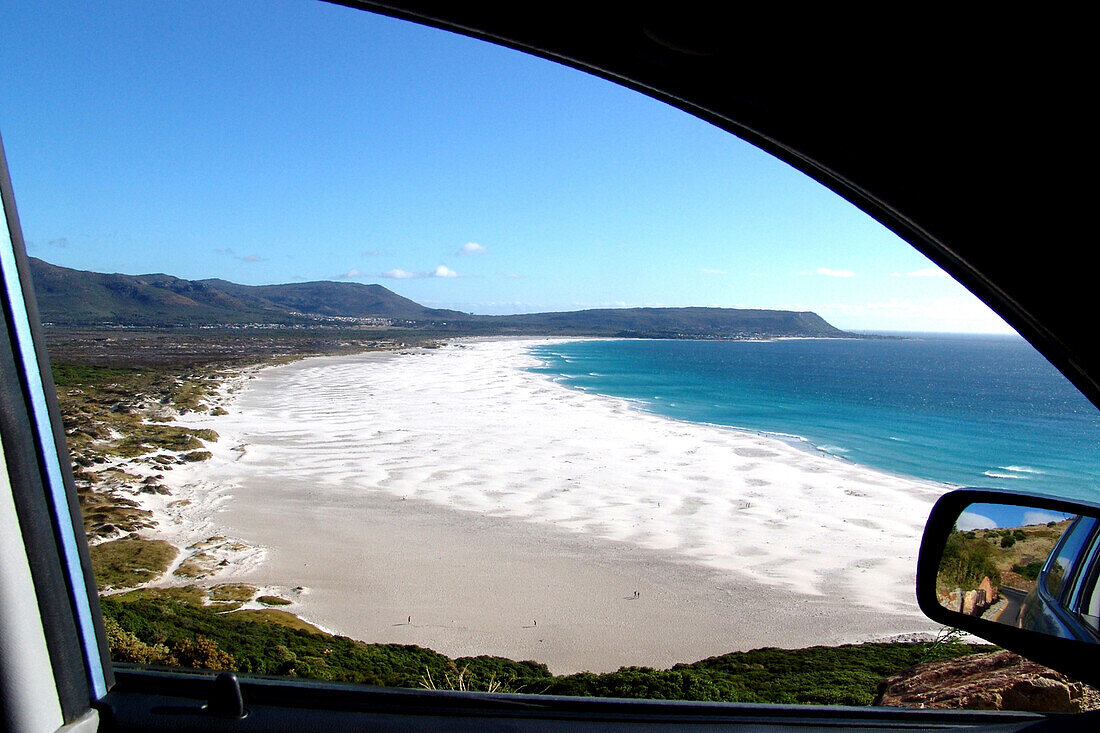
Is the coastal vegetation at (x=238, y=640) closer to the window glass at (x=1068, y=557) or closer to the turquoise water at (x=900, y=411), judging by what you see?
the window glass at (x=1068, y=557)

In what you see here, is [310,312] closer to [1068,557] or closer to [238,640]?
[238,640]

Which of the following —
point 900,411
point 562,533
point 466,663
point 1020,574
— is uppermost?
point 1020,574

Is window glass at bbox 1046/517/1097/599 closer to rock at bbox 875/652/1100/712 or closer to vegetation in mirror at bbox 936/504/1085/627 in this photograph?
vegetation in mirror at bbox 936/504/1085/627

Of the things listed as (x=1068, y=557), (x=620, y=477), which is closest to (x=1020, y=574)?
(x=1068, y=557)

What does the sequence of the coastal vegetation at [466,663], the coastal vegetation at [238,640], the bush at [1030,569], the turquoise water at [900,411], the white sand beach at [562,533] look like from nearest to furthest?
the bush at [1030,569] < the coastal vegetation at [238,640] < the coastal vegetation at [466,663] < the white sand beach at [562,533] < the turquoise water at [900,411]

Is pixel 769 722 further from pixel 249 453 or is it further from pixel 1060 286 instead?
pixel 249 453

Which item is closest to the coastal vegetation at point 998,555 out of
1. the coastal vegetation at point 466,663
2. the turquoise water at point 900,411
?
the turquoise water at point 900,411

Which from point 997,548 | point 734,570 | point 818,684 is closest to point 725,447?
point 734,570
